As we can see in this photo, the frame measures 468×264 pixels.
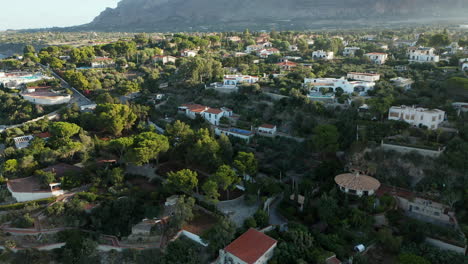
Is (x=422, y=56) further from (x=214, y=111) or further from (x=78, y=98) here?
(x=78, y=98)

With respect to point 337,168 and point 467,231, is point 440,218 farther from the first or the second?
point 337,168

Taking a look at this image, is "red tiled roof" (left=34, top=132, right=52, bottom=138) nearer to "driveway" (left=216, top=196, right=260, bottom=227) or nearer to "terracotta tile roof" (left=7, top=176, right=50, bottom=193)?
"terracotta tile roof" (left=7, top=176, right=50, bottom=193)

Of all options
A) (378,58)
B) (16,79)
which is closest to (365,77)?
(378,58)

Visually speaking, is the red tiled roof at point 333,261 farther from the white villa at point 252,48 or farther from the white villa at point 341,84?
the white villa at point 252,48

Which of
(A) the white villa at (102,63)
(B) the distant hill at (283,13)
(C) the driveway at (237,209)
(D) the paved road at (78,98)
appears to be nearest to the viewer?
(C) the driveway at (237,209)

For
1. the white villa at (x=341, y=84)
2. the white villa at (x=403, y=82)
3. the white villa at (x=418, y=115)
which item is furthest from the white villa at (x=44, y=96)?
the white villa at (x=403, y=82)

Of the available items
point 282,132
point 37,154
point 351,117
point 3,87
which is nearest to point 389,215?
point 351,117
